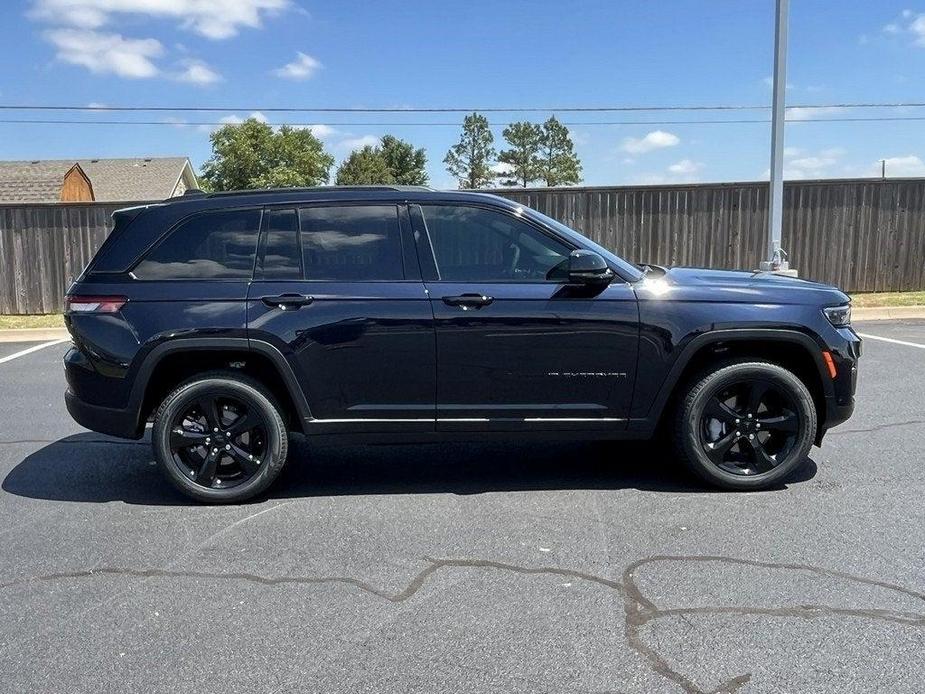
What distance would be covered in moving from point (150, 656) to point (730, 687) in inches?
84.2

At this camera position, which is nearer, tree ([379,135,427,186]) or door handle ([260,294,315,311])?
door handle ([260,294,315,311])

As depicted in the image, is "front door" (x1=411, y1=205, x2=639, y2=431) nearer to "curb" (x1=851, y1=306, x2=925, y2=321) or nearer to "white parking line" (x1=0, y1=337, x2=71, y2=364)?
"white parking line" (x1=0, y1=337, x2=71, y2=364)

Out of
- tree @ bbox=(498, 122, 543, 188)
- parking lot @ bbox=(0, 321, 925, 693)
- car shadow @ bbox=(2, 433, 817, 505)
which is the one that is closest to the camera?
parking lot @ bbox=(0, 321, 925, 693)

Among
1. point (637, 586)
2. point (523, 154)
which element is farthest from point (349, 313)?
point (523, 154)

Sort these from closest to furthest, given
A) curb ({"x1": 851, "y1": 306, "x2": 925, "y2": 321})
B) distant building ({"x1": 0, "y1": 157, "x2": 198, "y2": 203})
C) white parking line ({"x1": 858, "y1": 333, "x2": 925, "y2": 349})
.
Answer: white parking line ({"x1": 858, "y1": 333, "x2": 925, "y2": 349}), curb ({"x1": 851, "y1": 306, "x2": 925, "y2": 321}), distant building ({"x1": 0, "y1": 157, "x2": 198, "y2": 203})

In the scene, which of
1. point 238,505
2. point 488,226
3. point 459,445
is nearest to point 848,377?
point 488,226

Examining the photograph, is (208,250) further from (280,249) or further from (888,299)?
(888,299)

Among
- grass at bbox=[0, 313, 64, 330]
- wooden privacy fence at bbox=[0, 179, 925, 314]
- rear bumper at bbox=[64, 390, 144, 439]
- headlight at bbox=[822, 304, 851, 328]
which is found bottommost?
grass at bbox=[0, 313, 64, 330]

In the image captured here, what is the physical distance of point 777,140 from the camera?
1239cm

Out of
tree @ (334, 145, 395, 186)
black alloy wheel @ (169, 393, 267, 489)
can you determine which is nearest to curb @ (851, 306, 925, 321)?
black alloy wheel @ (169, 393, 267, 489)

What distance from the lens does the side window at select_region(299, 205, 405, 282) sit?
4.61 metres

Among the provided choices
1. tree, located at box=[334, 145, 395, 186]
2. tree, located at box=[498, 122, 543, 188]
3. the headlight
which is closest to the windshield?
the headlight

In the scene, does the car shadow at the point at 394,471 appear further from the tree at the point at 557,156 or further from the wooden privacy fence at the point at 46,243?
the tree at the point at 557,156

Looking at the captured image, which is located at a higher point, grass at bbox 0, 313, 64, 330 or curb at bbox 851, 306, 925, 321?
curb at bbox 851, 306, 925, 321
